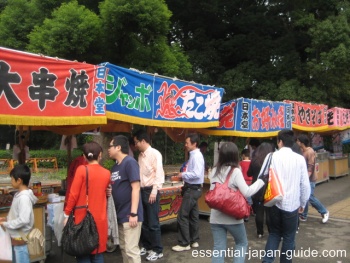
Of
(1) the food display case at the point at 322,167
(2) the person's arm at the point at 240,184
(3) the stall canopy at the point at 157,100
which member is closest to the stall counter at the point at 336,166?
(1) the food display case at the point at 322,167

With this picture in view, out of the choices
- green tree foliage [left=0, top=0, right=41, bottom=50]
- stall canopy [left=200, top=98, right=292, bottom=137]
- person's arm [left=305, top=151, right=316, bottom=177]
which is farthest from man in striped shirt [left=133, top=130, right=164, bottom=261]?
green tree foliage [left=0, top=0, right=41, bottom=50]

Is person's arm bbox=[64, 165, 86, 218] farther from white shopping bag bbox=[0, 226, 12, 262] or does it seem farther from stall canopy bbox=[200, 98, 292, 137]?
stall canopy bbox=[200, 98, 292, 137]

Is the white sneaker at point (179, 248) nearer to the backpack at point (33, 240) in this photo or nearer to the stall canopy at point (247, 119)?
the backpack at point (33, 240)

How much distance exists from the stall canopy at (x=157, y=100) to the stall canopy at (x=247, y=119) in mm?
481

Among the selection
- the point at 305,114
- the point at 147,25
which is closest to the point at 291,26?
the point at 305,114

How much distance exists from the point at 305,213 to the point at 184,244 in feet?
11.2

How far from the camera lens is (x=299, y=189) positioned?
4.36 meters

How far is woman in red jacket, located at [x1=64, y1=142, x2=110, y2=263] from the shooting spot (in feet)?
11.8

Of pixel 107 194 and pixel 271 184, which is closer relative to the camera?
pixel 107 194

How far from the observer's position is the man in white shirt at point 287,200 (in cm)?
428

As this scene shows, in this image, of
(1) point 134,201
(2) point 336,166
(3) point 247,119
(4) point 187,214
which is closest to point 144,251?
(4) point 187,214

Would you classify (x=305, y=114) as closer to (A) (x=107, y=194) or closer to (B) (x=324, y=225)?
(B) (x=324, y=225)

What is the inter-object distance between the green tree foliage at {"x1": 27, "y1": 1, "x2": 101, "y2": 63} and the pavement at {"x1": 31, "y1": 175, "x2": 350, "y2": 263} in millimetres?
7163

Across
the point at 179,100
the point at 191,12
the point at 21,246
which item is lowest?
the point at 21,246
